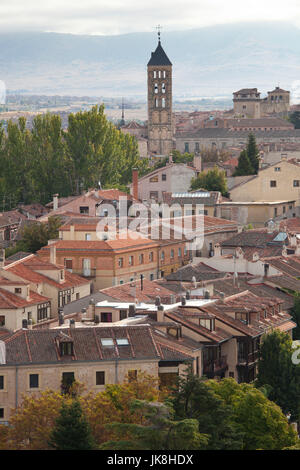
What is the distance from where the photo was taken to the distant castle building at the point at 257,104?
169m

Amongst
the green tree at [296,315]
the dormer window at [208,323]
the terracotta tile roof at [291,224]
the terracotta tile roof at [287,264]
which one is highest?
the dormer window at [208,323]

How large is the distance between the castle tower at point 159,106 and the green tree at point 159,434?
344 feet

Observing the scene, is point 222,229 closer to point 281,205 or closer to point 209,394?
point 281,205

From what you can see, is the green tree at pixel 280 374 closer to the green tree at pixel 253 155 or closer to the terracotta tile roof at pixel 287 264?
the terracotta tile roof at pixel 287 264

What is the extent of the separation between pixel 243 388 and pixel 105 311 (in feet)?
34.7

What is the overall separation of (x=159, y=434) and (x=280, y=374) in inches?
525

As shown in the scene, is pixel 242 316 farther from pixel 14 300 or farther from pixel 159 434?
pixel 159 434

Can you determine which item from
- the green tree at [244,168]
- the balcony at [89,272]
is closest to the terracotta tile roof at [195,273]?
the balcony at [89,272]

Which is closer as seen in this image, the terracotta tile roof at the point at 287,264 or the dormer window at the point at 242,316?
the dormer window at the point at 242,316

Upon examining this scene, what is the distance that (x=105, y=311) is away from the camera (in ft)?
152

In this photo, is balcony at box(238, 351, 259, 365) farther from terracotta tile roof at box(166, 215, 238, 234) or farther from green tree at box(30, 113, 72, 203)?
green tree at box(30, 113, 72, 203)

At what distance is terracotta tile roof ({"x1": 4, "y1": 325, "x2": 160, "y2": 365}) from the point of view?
37594mm

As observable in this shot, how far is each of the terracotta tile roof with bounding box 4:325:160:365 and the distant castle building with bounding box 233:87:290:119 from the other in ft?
425
